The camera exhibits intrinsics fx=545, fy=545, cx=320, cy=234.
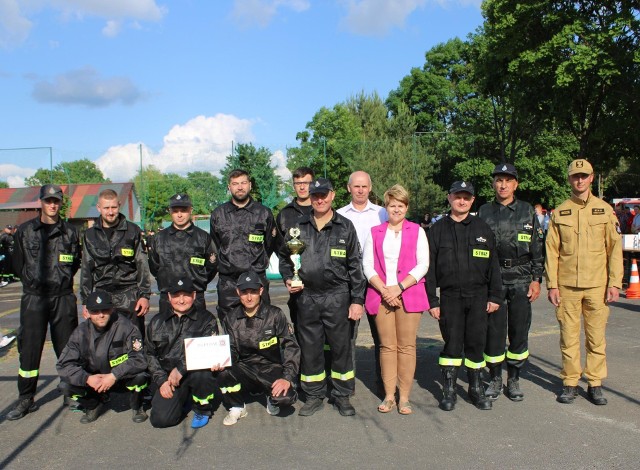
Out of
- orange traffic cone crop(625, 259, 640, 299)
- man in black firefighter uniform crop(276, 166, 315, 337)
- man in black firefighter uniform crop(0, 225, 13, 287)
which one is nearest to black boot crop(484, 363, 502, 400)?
man in black firefighter uniform crop(276, 166, 315, 337)

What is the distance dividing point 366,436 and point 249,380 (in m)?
1.23

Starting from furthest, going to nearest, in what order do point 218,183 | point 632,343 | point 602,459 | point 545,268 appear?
point 218,183, point 632,343, point 545,268, point 602,459

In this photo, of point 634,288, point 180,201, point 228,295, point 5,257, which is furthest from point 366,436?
point 5,257

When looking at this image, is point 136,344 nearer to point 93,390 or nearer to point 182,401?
point 93,390

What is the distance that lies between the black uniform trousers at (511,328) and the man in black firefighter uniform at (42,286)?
414 cm

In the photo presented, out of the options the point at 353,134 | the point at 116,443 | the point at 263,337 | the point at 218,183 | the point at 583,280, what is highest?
the point at 353,134

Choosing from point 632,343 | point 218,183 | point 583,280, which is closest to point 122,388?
point 583,280

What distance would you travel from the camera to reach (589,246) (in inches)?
206

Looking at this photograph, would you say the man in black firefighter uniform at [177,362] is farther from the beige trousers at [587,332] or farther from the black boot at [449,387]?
the beige trousers at [587,332]

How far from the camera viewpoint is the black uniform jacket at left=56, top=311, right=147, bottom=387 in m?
4.96

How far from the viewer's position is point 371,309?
200 inches

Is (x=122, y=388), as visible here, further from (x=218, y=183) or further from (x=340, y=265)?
(x=218, y=183)

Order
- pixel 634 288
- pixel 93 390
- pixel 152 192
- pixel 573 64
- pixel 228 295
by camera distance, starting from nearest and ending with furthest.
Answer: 1. pixel 93 390
2. pixel 228 295
3. pixel 634 288
4. pixel 573 64
5. pixel 152 192

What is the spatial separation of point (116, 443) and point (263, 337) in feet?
4.90
